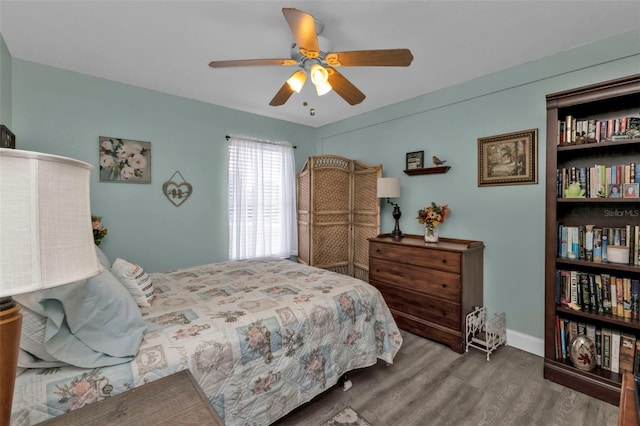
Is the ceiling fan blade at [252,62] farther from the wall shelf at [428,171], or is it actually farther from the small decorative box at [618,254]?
the small decorative box at [618,254]

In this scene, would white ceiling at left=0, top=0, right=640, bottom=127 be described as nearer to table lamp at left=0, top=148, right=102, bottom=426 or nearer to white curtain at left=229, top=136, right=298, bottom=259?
white curtain at left=229, top=136, right=298, bottom=259

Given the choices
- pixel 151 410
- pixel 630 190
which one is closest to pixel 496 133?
pixel 630 190

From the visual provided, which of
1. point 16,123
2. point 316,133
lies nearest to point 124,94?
point 16,123

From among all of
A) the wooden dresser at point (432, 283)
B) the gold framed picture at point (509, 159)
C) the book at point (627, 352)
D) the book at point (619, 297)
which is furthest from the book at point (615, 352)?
the gold framed picture at point (509, 159)

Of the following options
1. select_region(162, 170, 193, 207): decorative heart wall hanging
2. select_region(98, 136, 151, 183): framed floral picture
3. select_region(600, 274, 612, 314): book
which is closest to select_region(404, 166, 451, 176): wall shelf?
select_region(600, 274, 612, 314): book

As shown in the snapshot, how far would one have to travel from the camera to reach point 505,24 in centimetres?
198

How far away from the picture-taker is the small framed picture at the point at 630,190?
6.14 feet

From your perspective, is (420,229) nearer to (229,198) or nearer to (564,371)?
(564,371)

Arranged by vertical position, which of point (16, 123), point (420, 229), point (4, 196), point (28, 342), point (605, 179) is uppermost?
point (16, 123)

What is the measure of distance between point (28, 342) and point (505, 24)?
123 inches

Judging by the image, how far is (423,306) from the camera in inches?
110

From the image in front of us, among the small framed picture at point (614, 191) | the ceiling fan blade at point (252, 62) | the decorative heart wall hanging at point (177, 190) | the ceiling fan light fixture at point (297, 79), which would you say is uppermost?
the ceiling fan blade at point (252, 62)

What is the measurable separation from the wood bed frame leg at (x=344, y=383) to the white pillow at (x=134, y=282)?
4.65 ft

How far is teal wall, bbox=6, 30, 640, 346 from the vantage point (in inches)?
97.9
